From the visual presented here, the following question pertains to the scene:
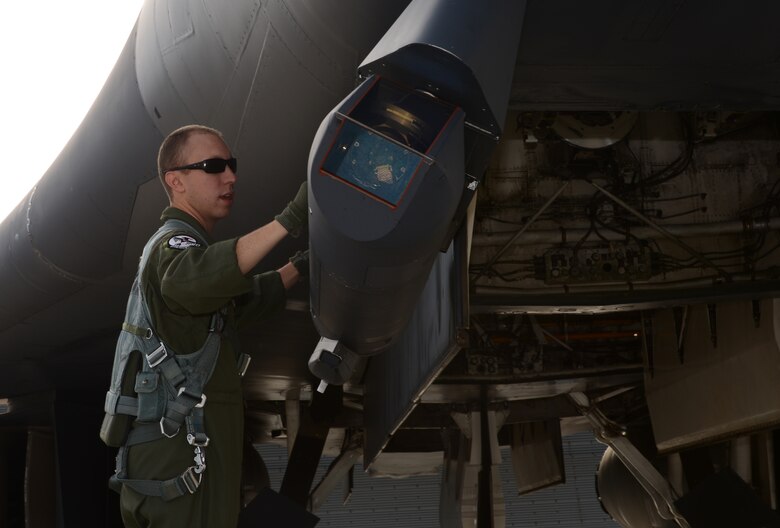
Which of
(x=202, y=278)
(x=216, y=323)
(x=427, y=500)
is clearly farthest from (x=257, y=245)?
(x=427, y=500)

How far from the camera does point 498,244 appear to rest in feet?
16.3

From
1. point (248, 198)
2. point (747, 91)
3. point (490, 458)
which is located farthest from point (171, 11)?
point (490, 458)

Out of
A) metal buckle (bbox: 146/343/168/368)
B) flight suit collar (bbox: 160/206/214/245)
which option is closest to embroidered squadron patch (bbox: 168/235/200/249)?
flight suit collar (bbox: 160/206/214/245)

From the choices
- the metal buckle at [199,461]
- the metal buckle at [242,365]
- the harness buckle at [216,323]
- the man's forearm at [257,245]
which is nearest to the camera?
the man's forearm at [257,245]

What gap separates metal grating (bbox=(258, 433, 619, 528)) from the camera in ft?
61.4

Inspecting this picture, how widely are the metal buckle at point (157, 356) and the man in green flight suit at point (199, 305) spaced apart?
68mm

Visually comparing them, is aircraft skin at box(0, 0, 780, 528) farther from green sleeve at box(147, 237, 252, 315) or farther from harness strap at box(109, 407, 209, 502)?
harness strap at box(109, 407, 209, 502)

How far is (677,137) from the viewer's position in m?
4.79

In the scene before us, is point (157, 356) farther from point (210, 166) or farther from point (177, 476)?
point (210, 166)

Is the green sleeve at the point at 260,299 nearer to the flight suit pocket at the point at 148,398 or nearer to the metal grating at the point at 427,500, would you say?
the flight suit pocket at the point at 148,398

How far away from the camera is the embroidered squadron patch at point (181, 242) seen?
98.2 inches

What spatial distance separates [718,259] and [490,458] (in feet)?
9.32

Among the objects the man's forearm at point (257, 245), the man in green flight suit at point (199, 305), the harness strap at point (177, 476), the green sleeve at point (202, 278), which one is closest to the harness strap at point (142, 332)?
the man in green flight suit at point (199, 305)

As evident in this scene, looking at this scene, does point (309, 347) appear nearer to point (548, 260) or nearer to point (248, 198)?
point (548, 260)
